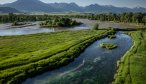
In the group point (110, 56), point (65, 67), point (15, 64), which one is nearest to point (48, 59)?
point (65, 67)

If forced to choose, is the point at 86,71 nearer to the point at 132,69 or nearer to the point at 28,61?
the point at 132,69

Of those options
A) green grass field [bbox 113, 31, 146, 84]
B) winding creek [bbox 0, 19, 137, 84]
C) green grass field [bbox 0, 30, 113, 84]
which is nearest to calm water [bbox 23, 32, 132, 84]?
winding creek [bbox 0, 19, 137, 84]

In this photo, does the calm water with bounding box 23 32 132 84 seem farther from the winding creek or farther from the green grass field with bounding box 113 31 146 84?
the green grass field with bounding box 113 31 146 84

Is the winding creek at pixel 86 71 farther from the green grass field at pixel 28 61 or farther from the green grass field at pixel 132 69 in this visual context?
the green grass field at pixel 132 69

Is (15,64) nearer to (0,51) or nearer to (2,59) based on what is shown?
(2,59)

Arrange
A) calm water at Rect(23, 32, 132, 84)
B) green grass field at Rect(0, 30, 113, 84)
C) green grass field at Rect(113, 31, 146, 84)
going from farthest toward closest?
green grass field at Rect(0, 30, 113, 84), calm water at Rect(23, 32, 132, 84), green grass field at Rect(113, 31, 146, 84)

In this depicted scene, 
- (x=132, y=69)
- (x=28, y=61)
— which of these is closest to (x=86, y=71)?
(x=132, y=69)

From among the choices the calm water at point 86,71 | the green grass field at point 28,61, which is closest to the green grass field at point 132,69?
the calm water at point 86,71

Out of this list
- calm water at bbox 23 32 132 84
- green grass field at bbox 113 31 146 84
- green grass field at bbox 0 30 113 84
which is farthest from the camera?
green grass field at bbox 0 30 113 84
